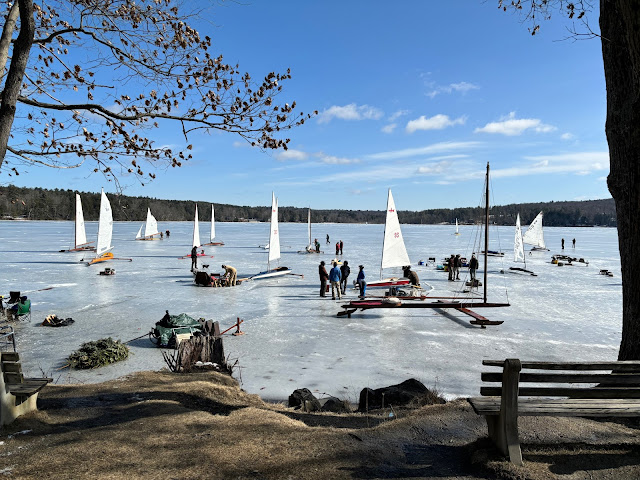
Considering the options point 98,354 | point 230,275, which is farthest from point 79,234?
point 98,354

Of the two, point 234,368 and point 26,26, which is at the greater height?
point 26,26

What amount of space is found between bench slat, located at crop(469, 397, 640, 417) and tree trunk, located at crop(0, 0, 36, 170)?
5.87 metres

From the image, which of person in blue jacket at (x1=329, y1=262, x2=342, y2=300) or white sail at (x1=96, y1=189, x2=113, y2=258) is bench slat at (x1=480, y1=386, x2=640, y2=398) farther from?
white sail at (x1=96, y1=189, x2=113, y2=258)

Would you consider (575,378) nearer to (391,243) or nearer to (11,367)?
(11,367)

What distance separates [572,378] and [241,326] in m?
9.57

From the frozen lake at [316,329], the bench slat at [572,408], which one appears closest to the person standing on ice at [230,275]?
the frozen lake at [316,329]

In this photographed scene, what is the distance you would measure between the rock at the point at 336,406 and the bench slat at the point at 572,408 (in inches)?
107

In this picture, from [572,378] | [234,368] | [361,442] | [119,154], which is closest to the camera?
[572,378]

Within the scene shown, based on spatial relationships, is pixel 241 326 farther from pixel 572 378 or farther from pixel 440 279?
pixel 440 279

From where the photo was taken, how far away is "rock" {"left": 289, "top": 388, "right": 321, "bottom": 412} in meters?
6.38

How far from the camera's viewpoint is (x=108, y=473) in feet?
12.6

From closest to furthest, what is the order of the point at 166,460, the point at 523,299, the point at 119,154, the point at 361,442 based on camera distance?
the point at 166,460 → the point at 361,442 → the point at 119,154 → the point at 523,299

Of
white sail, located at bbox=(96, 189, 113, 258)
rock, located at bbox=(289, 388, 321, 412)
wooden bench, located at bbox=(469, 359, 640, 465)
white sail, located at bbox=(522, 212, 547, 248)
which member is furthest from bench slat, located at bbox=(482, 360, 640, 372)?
white sail, located at bbox=(522, 212, 547, 248)

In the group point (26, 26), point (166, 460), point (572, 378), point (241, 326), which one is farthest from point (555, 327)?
point (26, 26)
